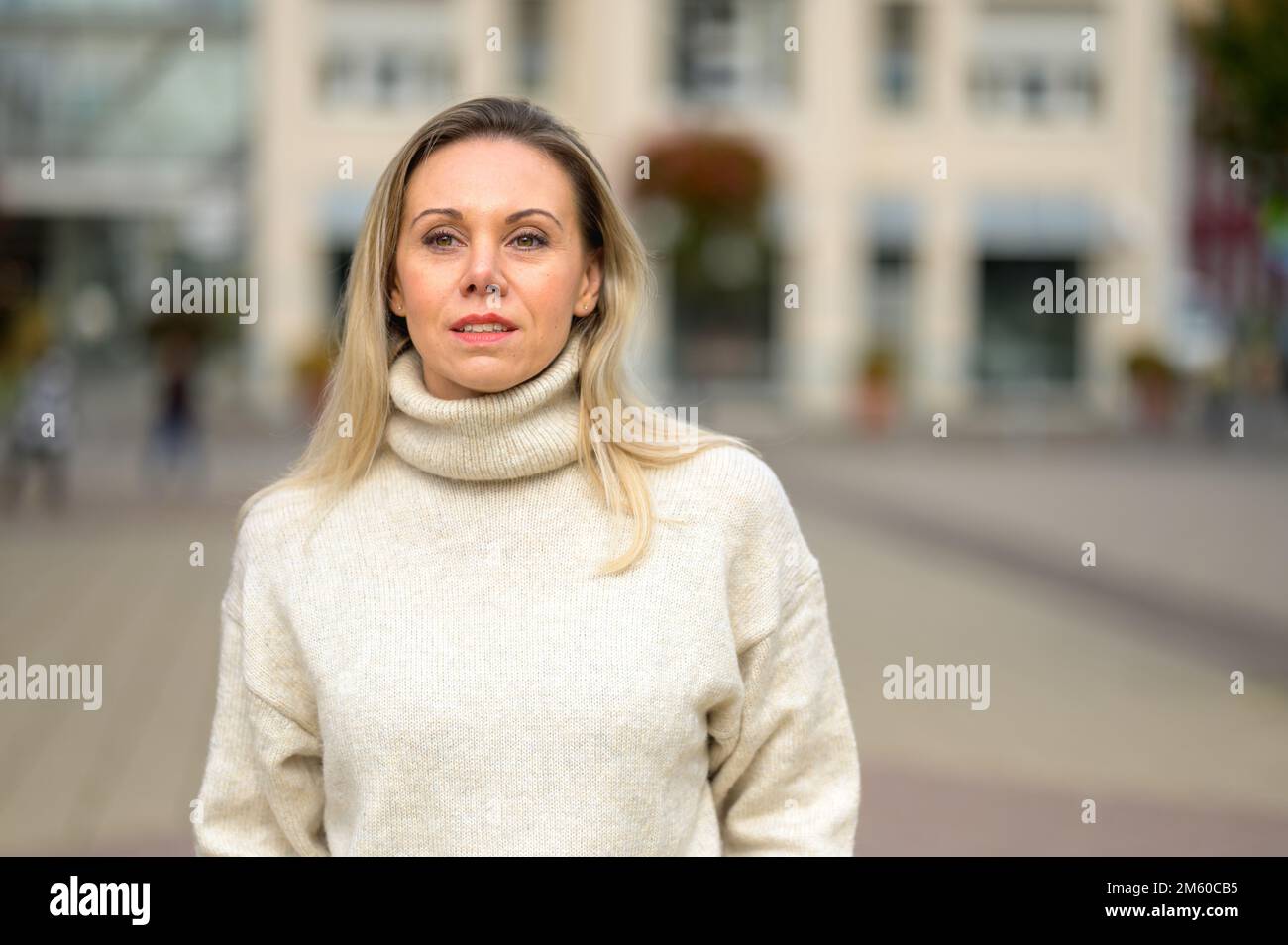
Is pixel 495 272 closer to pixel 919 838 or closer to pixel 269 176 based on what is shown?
pixel 919 838

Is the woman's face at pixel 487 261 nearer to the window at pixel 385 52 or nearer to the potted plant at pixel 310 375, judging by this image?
the potted plant at pixel 310 375

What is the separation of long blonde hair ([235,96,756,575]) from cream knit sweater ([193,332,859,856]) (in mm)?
26

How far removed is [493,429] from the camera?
2.20 meters

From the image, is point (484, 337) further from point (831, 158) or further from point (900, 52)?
point (900, 52)

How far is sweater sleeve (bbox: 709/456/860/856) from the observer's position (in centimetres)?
223

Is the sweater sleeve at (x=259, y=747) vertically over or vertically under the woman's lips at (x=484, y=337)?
under

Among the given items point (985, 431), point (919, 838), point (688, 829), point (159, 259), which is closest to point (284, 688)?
point (688, 829)

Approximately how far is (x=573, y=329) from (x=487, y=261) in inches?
8.1

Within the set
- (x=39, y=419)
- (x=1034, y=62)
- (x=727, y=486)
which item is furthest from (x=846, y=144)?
(x=727, y=486)

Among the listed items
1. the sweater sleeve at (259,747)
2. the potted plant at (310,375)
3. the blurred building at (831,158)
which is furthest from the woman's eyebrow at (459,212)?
the blurred building at (831,158)

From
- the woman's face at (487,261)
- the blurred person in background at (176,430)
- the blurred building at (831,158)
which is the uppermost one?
the blurred building at (831,158)

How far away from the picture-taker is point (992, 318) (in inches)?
1335

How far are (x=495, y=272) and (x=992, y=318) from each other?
3263 cm

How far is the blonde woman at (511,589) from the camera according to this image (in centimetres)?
210
